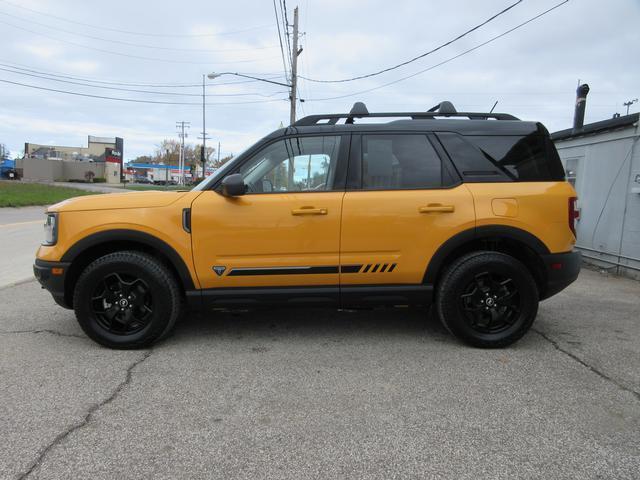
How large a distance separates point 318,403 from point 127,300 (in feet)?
6.21

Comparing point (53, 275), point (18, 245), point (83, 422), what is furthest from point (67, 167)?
point (83, 422)

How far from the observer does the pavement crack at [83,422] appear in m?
2.28

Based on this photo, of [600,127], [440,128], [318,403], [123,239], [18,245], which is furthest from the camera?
[18,245]

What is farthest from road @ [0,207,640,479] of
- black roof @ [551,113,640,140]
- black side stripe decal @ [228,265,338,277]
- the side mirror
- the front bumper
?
black roof @ [551,113,640,140]

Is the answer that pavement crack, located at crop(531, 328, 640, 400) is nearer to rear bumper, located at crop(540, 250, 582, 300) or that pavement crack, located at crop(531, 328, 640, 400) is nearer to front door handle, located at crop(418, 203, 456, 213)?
rear bumper, located at crop(540, 250, 582, 300)

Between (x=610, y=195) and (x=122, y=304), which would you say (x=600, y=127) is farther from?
(x=122, y=304)

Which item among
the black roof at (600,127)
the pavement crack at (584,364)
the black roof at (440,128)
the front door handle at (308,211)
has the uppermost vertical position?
the black roof at (600,127)

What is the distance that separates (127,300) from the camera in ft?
12.4

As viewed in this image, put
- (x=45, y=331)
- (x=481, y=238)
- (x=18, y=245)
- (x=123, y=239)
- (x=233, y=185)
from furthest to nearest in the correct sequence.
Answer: (x=18, y=245), (x=45, y=331), (x=481, y=238), (x=123, y=239), (x=233, y=185)

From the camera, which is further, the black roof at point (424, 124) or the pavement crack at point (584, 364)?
the black roof at point (424, 124)

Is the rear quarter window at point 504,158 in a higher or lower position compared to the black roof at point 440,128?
lower

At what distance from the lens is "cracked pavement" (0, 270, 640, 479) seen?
2332 millimetres

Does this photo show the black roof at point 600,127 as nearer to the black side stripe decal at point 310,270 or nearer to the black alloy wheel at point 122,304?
the black side stripe decal at point 310,270

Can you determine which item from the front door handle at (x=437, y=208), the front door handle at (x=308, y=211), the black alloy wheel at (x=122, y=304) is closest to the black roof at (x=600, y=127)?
the front door handle at (x=437, y=208)
